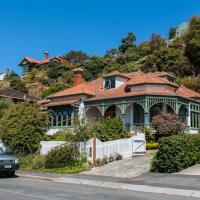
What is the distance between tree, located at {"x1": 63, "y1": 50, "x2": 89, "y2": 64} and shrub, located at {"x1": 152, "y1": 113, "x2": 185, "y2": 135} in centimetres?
7125

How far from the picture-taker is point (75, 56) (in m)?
104

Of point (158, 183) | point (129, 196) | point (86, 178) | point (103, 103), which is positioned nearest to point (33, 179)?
point (86, 178)

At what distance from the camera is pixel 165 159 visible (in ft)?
64.0

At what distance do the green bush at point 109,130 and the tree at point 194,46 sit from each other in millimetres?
37262

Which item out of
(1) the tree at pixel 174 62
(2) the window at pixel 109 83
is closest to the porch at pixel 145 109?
(2) the window at pixel 109 83

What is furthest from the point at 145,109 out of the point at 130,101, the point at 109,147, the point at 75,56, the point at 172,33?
the point at 172,33

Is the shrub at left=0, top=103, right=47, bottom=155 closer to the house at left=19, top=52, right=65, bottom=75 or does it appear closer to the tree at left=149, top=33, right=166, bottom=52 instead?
the tree at left=149, top=33, right=166, bottom=52

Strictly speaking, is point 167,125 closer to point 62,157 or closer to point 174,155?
point 62,157

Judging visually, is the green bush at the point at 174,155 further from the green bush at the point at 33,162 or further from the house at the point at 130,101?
the house at the point at 130,101

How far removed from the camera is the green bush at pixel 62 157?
22.5 m

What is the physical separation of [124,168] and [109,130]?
4575 millimetres

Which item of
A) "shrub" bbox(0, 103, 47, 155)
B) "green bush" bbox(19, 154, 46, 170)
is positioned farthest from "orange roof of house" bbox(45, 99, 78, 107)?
"green bush" bbox(19, 154, 46, 170)

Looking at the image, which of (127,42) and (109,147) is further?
(127,42)

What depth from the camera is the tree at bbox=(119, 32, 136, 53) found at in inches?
3716
